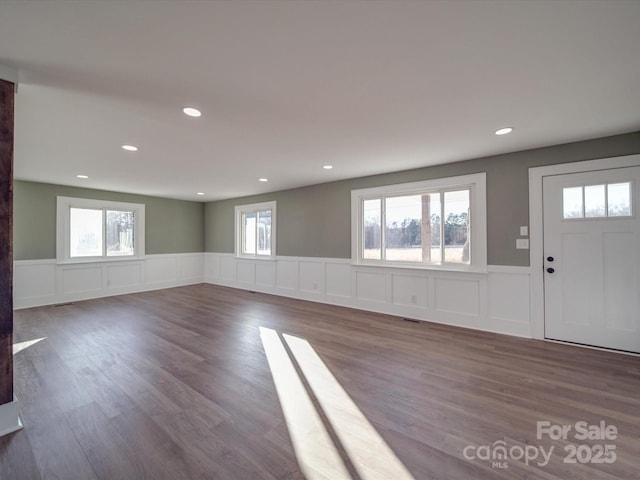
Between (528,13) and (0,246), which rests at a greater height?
(528,13)

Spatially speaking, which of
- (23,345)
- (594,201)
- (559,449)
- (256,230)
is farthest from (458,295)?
(23,345)

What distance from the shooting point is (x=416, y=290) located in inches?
175

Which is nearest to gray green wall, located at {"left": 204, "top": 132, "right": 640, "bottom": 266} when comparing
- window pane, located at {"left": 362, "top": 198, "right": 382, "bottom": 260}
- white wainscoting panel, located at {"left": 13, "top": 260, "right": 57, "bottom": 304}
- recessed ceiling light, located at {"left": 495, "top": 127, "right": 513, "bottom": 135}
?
window pane, located at {"left": 362, "top": 198, "right": 382, "bottom": 260}

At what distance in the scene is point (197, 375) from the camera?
2613 millimetres

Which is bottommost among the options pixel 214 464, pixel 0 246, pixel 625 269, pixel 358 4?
pixel 214 464

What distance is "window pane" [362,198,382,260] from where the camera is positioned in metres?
5.04

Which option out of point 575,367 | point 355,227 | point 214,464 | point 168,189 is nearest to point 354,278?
point 355,227

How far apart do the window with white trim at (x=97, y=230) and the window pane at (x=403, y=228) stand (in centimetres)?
615

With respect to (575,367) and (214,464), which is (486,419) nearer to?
(575,367)

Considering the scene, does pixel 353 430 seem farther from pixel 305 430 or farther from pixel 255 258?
pixel 255 258

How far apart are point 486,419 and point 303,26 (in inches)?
111

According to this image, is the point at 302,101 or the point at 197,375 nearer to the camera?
the point at 302,101

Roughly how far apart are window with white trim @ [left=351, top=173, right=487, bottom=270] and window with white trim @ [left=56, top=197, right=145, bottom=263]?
5.59 metres

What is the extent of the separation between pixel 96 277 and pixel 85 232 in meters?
1.04
